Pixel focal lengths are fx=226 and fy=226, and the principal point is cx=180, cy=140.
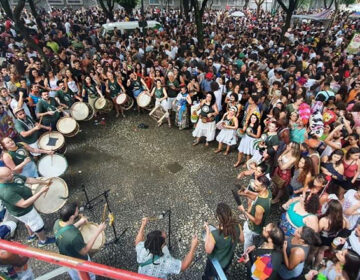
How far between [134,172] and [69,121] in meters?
2.25

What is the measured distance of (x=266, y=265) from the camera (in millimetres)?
2529

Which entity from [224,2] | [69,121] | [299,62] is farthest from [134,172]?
[224,2]

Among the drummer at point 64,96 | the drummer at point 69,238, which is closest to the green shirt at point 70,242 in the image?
the drummer at point 69,238

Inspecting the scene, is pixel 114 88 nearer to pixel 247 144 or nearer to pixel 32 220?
pixel 247 144

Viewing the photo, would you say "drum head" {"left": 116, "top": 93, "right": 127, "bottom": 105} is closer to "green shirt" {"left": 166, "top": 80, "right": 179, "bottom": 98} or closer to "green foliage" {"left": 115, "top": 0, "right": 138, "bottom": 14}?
"green shirt" {"left": 166, "top": 80, "right": 179, "bottom": 98}

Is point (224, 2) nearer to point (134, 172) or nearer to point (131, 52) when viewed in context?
point (131, 52)

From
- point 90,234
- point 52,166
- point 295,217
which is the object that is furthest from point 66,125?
point 295,217

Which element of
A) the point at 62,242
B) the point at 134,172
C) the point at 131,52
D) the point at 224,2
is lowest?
the point at 134,172

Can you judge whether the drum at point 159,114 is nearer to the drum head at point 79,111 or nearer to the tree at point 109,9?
the drum head at point 79,111

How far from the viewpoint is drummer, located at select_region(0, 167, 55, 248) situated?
10.9ft

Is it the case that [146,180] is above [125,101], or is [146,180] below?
below

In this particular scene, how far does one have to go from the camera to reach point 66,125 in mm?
6055

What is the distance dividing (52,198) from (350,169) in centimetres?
545

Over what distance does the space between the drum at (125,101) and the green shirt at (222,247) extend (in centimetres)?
607
